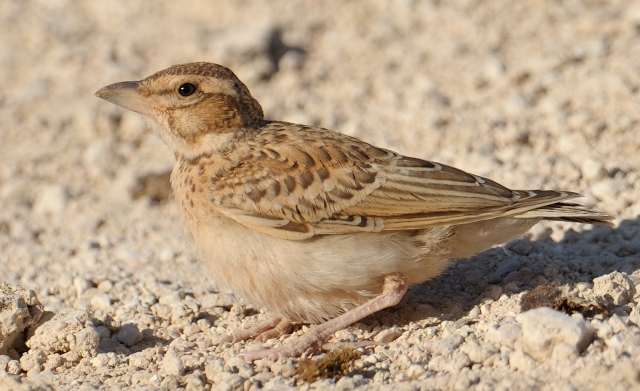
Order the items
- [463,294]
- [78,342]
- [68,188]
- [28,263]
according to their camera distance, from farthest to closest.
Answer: [68,188]
[28,263]
[463,294]
[78,342]

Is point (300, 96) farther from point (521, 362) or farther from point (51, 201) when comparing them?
point (521, 362)

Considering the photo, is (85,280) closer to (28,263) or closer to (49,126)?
(28,263)

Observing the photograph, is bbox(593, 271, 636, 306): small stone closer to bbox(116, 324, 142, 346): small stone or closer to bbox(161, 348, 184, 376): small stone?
bbox(161, 348, 184, 376): small stone

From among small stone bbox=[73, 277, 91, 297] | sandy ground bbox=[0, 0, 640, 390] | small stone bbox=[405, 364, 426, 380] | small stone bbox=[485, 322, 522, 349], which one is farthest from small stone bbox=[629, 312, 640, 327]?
small stone bbox=[73, 277, 91, 297]

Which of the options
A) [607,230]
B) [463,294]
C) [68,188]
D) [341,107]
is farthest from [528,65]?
[68,188]

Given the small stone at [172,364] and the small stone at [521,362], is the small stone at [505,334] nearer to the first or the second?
the small stone at [521,362]

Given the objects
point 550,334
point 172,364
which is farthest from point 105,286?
point 550,334

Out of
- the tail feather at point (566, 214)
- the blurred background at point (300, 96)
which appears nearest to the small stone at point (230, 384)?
the tail feather at point (566, 214)
